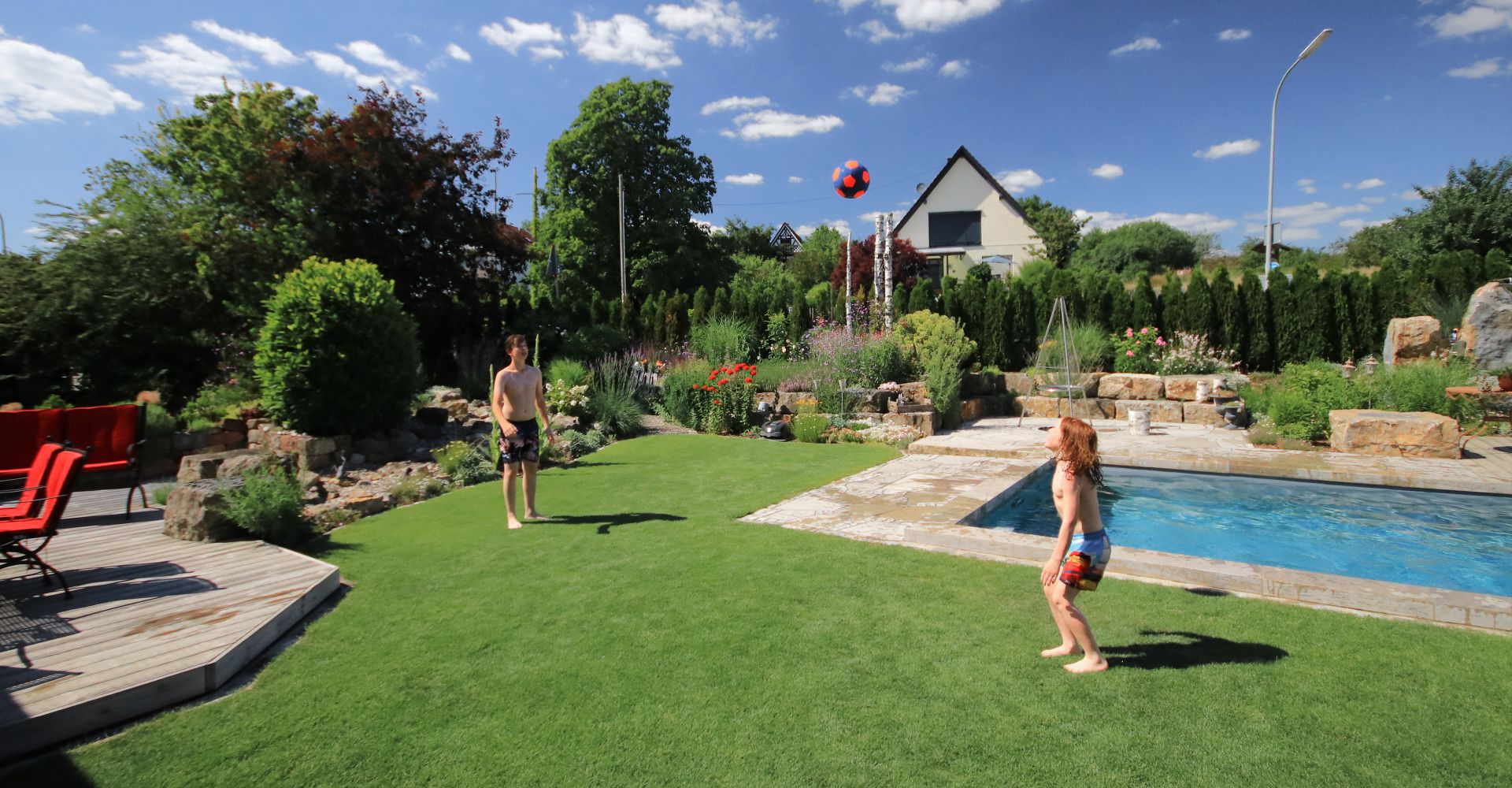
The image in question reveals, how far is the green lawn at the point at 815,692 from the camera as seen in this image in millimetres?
2396

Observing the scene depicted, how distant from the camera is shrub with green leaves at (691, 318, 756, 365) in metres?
13.6

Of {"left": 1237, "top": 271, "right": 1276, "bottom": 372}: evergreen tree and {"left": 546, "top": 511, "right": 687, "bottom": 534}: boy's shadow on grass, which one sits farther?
{"left": 1237, "top": 271, "right": 1276, "bottom": 372}: evergreen tree

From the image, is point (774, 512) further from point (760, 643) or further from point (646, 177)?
point (646, 177)

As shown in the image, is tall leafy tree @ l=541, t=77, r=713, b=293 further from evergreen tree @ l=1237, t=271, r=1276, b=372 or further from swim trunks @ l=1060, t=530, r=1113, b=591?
swim trunks @ l=1060, t=530, r=1113, b=591

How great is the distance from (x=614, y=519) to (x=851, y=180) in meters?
11.3

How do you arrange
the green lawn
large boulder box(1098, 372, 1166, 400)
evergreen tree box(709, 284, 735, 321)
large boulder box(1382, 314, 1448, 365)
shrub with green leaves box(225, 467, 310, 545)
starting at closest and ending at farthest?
the green lawn → shrub with green leaves box(225, 467, 310, 545) → large boulder box(1382, 314, 1448, 365) → large boulder box(1098, 372, 1166, 400) → evergreen tree box(709, 284, 735, 321)

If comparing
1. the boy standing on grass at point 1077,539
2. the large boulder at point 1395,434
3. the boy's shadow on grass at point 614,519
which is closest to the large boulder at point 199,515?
the boy's shadow on grass at point 614,519

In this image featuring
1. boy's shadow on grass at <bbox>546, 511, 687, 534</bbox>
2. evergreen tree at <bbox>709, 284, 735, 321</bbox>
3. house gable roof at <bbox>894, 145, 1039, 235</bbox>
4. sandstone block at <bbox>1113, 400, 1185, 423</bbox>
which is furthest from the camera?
house gable roof at <bbox>894, 145, 1039, 235</bbox>

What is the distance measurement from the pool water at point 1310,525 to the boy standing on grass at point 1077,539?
160cm

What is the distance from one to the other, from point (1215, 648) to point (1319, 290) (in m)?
12.3

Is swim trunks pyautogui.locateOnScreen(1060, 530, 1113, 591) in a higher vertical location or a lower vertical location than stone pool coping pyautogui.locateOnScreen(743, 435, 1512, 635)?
higher

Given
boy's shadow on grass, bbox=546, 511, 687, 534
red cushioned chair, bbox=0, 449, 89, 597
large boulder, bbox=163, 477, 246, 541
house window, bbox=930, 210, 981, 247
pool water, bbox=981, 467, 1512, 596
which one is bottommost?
pool water, bbox=981, 467, 1512, 596

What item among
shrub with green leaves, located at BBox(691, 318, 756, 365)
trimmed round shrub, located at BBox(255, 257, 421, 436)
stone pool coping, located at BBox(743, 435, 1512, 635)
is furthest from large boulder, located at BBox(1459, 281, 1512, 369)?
trimmed round shrub, located at BBox(255, 257, 421, 436)

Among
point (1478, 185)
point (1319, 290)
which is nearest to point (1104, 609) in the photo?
point (1319, 290)
